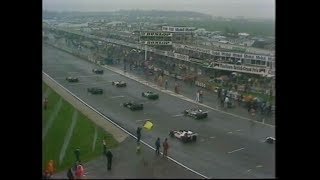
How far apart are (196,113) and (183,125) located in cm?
35

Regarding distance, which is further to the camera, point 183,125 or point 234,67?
point 234,67

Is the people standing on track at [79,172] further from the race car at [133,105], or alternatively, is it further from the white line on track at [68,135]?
the race car at [133,105]

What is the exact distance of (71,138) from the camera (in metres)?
5.31

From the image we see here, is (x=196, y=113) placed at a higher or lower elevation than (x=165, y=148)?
higher

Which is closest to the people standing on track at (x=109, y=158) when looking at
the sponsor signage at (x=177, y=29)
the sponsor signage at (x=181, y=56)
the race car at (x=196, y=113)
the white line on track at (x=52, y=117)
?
the white line on track at (x=52, y=117)

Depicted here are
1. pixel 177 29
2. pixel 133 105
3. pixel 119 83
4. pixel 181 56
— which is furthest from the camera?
pixel 181 56

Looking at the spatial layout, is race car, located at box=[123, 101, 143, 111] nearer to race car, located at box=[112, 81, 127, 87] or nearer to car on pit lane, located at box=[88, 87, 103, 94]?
race car, located at box=[112, 81, 127, 87]

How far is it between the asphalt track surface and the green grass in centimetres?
35

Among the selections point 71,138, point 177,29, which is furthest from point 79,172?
point 177,29

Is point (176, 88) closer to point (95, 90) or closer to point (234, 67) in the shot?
point (234, 67)

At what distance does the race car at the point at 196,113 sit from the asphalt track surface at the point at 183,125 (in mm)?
80

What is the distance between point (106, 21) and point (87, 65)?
85 centimetres
